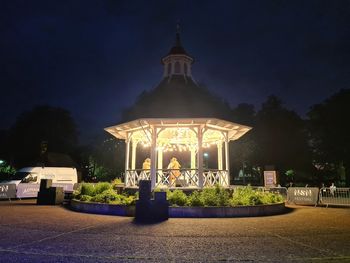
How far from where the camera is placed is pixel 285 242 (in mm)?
6070

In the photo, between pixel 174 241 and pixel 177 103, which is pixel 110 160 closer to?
pixel 177 103

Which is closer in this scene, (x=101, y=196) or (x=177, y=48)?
(x=101, y=196)

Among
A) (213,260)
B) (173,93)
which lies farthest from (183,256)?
(173,93)

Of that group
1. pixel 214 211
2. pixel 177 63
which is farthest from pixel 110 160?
pixel 214 211

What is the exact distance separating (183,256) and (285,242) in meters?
2.65

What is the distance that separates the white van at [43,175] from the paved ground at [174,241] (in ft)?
42.6

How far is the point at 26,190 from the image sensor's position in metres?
19.0

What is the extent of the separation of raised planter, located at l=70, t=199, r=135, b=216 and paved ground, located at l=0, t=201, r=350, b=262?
1.66 meters

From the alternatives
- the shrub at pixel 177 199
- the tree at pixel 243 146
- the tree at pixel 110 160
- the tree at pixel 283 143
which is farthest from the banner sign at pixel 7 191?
the tree at pixel 283 143

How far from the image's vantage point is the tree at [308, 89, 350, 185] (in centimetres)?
3266

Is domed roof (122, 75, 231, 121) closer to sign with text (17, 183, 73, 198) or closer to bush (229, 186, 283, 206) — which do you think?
bush (229, 186, 283, 206)

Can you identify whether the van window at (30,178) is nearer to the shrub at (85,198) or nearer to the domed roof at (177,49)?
the shrub at (85,198)

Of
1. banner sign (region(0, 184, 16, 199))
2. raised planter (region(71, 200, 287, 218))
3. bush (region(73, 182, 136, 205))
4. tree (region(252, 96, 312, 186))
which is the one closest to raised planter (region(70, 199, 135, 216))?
raised planter (region(71, 200, 287, 218))

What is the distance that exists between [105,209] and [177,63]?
12.2 meters
